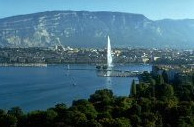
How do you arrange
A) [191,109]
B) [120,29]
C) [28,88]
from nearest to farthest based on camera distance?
[191,109] → [28,88] → [120,29]

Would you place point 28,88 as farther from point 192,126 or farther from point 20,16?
point 20,16

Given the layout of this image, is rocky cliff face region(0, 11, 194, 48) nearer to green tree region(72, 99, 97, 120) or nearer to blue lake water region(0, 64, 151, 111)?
blue lake water region(0, 64, 151, 111)

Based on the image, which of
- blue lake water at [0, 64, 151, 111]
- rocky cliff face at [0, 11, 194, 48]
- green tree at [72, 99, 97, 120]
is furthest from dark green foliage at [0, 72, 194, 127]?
rocky cliff face at [0, 11, 194, 48]

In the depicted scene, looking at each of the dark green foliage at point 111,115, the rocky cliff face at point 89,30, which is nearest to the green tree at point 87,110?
the dark green foliage at point 111,115

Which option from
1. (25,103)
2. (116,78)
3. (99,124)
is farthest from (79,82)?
(99,124)

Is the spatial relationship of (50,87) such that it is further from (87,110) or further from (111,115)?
(111,115)

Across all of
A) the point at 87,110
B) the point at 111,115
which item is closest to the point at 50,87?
the point at 87,110
